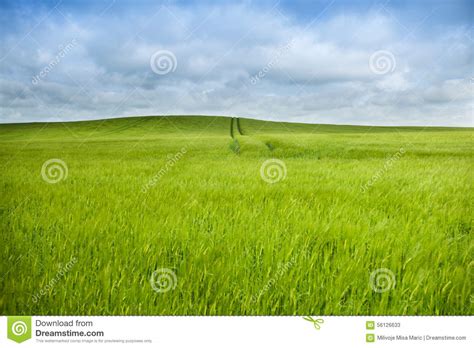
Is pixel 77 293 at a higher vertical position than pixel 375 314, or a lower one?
higher

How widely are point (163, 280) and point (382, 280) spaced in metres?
1.24

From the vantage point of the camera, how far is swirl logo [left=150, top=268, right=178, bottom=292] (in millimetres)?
1479

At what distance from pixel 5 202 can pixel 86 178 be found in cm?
164

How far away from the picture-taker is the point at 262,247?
1.79 meters

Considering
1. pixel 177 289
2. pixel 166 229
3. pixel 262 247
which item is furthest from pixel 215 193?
pixel 177 289

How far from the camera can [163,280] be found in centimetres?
152
